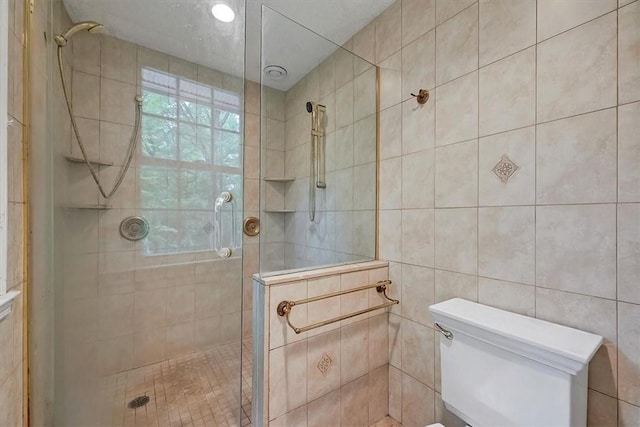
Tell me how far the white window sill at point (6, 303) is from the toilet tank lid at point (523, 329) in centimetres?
152

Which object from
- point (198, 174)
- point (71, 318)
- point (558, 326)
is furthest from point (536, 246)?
point (71, 318)

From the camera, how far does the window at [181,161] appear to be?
1323 mm

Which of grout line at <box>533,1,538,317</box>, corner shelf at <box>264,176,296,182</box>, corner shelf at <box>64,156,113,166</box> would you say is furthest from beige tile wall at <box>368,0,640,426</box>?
corner shelf at <box>64,156,113,166</box>

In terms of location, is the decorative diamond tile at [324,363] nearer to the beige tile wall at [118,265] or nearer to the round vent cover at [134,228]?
the beige tile wall at [118,265]

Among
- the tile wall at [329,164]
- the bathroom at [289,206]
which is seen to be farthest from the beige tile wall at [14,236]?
the tile wall at [329,164]

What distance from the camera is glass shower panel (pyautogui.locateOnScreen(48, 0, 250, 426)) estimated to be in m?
1.20

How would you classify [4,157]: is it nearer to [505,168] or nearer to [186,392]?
[186,392]

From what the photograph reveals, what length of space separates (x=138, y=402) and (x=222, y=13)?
7.17 feet

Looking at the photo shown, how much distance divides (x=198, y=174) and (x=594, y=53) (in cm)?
177

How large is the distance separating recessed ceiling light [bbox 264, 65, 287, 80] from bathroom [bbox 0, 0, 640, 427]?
0.03m

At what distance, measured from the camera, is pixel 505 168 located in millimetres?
1059

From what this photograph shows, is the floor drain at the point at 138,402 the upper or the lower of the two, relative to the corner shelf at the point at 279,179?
lower

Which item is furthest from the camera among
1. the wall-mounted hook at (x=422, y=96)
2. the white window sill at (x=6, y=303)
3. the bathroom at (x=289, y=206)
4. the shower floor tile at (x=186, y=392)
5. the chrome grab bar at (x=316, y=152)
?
the chrome grab bar at (x=316, y=152)

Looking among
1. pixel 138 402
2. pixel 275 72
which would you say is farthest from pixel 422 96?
pixel 138 402
